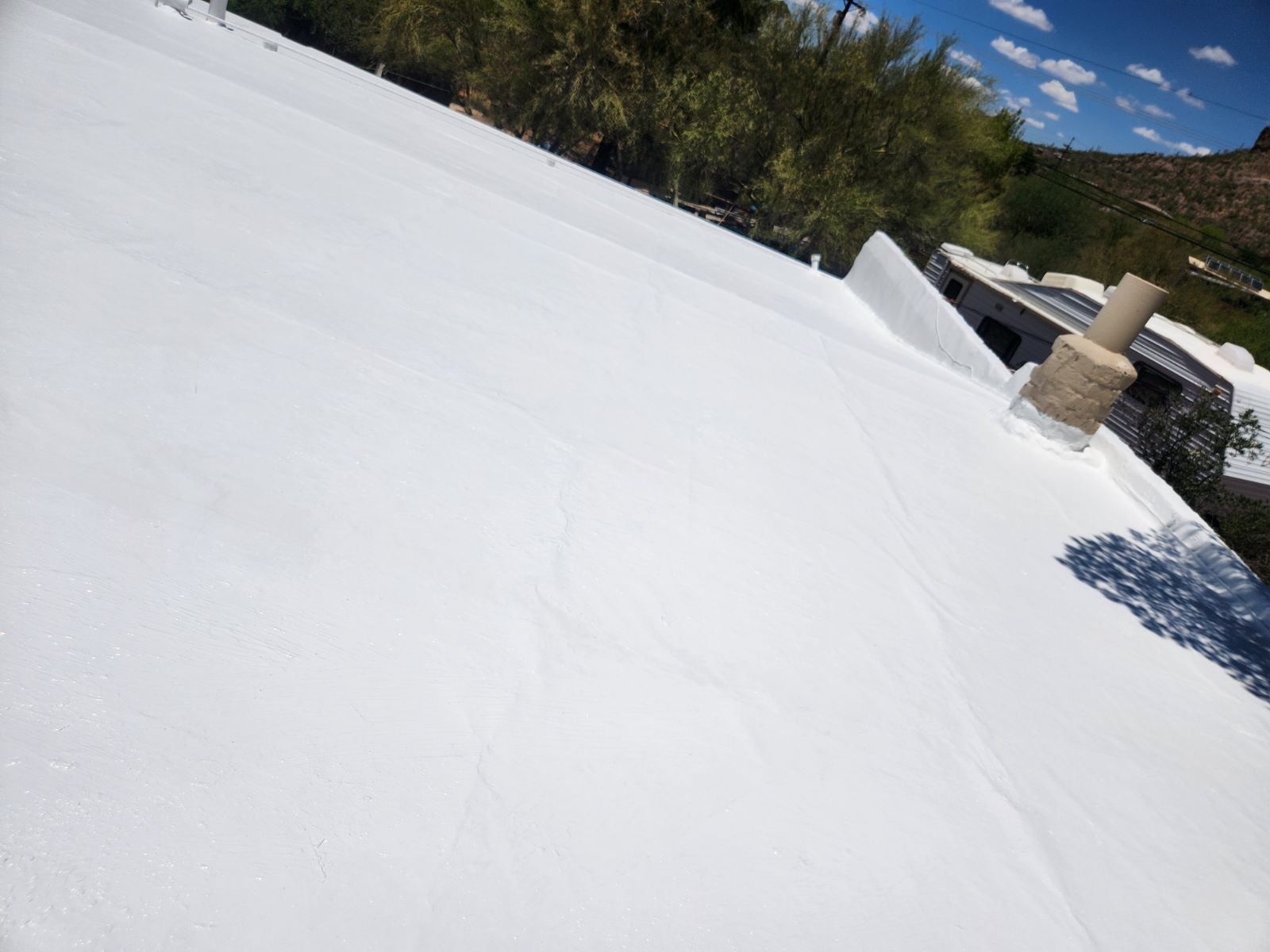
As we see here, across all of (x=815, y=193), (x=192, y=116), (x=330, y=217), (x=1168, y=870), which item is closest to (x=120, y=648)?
(x=1168, y=870)

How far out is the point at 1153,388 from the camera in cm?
1814

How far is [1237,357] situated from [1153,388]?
188cm

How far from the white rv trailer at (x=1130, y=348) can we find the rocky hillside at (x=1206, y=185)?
33.7m

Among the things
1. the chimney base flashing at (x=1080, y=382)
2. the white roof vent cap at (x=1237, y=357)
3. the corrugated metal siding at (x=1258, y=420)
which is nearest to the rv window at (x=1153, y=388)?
the white roof vent cap at (x=1237, y=357)

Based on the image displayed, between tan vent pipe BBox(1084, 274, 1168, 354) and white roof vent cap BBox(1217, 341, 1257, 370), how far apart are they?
13395 millimetres

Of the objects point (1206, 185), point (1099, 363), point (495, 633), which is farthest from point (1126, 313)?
point (1206, 185)

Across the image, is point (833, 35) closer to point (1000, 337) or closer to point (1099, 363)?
point (1000, 337)

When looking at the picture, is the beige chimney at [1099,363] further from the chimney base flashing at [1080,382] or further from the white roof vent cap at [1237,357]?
the white roof vent cap at [1237,357]

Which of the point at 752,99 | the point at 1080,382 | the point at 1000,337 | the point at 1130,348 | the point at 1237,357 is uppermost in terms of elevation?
the point at 752,99

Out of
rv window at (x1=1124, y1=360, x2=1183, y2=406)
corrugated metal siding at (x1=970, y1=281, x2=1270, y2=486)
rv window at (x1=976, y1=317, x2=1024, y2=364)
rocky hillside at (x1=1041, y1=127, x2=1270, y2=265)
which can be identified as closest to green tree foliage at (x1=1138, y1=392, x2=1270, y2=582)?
corrugated metal siding at (x1=970, y1=281, x2=1270, y2=486)

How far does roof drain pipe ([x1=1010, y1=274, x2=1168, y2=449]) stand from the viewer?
5566mm

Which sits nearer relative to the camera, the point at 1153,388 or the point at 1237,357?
the point at 1237,357

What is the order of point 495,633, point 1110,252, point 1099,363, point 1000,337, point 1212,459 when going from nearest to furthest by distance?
point 495,633 < point 1099,363 < point 1212,459 < point 1000,337 < point 1110,252

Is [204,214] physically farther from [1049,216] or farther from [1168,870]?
[1049,216]
